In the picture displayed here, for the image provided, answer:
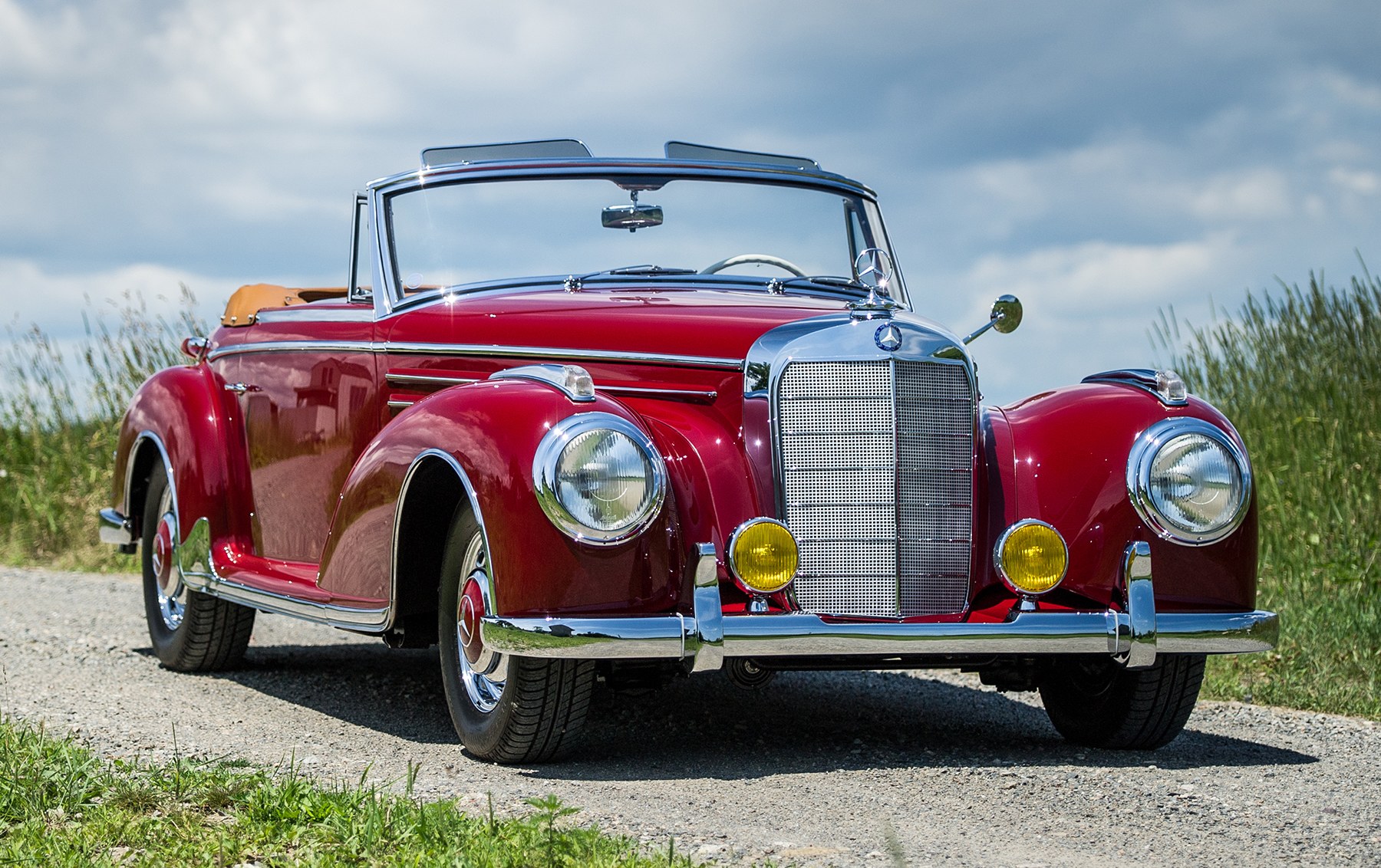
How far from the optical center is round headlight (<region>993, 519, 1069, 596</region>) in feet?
13.9

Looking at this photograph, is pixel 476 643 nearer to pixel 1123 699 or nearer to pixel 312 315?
pixel 1123 699

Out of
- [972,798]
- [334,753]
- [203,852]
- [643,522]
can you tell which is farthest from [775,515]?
[203,852]

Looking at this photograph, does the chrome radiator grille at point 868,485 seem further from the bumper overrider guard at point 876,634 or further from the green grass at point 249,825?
the green grass at point 249,825

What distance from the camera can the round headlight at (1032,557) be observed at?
4234 millimetres

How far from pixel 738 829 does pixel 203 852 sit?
1.15 metres

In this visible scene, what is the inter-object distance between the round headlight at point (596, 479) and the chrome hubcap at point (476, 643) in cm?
28

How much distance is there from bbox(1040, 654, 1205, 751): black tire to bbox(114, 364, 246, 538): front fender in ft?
10.7

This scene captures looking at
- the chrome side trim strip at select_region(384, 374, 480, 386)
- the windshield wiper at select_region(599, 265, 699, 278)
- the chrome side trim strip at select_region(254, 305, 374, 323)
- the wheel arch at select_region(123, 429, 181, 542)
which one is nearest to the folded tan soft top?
the chrome side trim strip at select_region(254, 305, 374, 323)

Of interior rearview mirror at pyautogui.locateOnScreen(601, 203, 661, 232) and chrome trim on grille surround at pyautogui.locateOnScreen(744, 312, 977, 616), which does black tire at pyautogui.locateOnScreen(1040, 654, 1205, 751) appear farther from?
interior rearview mirror at pyautogui.locateOnScreen(601, 203, 661, 232)

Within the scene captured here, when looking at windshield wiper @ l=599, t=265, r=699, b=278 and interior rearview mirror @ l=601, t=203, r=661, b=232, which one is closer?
windshield wiper @ l=599, t=265, r=699, b=278

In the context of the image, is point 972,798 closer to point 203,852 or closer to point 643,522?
point 643,522

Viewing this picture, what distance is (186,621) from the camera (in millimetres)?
6070

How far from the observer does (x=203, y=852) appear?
307 cm

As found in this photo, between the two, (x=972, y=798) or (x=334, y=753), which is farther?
(x=334, y=753)
